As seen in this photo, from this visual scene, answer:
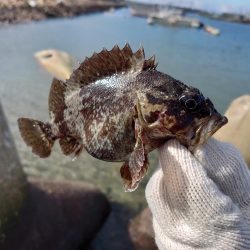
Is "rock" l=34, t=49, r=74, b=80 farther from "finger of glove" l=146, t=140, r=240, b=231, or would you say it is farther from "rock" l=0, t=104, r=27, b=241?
"finger of glove" l=146, t=140, r=240, b=231

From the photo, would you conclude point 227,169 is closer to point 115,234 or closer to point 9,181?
point 9,181

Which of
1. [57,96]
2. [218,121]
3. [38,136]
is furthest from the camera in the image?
[38,136]

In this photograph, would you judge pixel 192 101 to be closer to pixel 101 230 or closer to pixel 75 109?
pixel 75 109

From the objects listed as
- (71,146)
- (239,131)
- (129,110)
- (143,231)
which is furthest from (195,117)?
(239,131)

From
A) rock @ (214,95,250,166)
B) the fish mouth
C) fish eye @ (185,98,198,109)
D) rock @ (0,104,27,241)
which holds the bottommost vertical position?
rock @ (214,95,250,166)

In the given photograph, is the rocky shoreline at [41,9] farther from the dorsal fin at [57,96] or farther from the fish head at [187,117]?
the fish head at [187,117]

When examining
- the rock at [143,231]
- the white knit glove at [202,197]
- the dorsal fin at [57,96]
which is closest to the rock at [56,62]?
the rock at [143,231]

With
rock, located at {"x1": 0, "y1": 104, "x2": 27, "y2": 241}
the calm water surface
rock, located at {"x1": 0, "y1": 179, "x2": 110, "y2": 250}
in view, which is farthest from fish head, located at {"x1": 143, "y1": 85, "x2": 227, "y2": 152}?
rock, located at {"x1": 0, "y1": 104, "x2": 27, "y2": 241}
